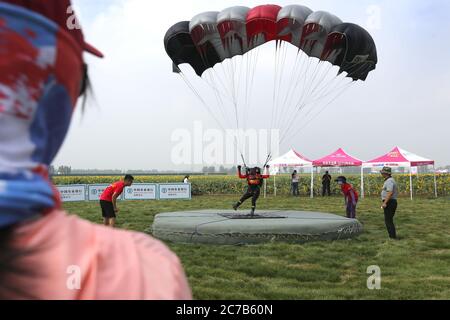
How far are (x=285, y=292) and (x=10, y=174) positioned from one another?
505 centimetres

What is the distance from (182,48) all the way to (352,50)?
4198mm

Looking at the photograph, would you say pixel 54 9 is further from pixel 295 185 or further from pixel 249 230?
pixel 295 185

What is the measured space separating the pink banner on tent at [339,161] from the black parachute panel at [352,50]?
13.5 metres

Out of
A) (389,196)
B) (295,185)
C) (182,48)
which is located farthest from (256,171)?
(295,185)

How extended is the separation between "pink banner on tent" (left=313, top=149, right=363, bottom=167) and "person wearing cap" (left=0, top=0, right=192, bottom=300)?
23522mm

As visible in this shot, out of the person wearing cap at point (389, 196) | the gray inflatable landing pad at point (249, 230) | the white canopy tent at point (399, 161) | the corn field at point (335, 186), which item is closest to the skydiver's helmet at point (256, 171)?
the gray inflatable landing pad at point (249, 230)

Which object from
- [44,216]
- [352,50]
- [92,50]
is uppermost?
[352,50]

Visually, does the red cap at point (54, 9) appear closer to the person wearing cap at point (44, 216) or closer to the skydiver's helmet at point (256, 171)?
the person wearing cap at point (44, 216)

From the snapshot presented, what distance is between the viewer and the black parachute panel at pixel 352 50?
907 centimetres

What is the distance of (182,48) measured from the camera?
10.6 m

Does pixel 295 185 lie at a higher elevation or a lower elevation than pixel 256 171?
lower

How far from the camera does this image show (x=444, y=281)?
19.3 ft

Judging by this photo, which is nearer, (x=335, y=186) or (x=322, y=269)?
(x=322, y=269)
